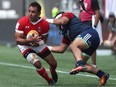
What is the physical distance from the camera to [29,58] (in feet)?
36.3

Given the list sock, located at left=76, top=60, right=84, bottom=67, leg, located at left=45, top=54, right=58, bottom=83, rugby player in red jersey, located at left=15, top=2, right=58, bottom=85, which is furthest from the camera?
leg, located at left=45, top=54, right=58, bottom=83

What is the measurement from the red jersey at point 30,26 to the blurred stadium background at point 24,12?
9.80 meters

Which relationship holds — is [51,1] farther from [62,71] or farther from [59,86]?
[59,86]

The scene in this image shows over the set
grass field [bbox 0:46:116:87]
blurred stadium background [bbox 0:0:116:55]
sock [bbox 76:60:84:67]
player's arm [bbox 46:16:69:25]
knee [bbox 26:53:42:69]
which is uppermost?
player's arm [bbox 46:16:69:25]

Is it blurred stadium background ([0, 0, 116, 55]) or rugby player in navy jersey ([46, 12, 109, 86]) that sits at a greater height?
rugby player in navy jersey ([46, 12, 109, 86])

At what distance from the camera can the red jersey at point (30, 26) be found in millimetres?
11039

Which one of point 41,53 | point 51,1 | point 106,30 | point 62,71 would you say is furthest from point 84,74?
point 51,1

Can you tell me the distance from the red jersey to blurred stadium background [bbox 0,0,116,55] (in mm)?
9799

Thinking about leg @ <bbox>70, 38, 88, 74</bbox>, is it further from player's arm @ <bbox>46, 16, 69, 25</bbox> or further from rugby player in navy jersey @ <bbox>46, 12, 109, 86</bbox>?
player's arm @ <bbox>46, 16, 69, 25</bbox>

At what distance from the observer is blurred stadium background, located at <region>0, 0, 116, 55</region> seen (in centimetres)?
2294

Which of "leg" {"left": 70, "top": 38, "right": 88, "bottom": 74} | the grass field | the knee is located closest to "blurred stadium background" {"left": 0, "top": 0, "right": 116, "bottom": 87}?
the grass field

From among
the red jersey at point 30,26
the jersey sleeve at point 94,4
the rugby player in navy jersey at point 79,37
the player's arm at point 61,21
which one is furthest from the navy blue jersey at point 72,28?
the jersey sleeve at point 94,4

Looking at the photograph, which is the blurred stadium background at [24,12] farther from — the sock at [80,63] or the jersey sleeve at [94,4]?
the sock at [80,63]

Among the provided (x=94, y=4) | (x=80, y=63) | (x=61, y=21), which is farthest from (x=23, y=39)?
(x=94, y=4)
